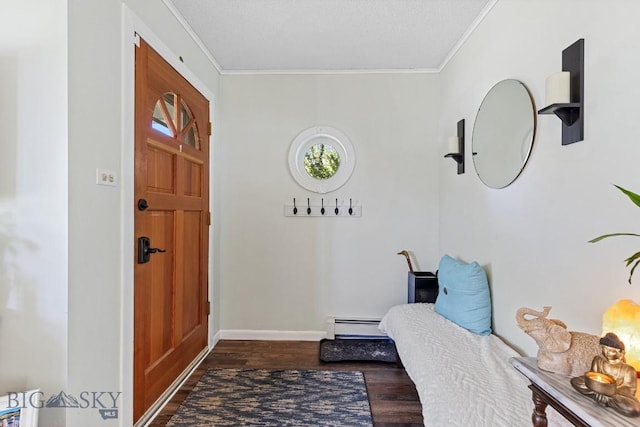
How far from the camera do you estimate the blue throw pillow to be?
182cm

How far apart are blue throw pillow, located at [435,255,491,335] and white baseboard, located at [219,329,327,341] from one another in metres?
1.22

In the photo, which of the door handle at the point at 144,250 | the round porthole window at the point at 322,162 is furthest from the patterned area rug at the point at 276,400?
the round porthole window at the point at 322,162

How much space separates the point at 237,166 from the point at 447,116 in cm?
187

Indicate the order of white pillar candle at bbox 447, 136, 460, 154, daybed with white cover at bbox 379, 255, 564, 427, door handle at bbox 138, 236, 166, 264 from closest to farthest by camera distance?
daybed with white cover at bbox 379, 255, 564, 427 → door handle at bbox 138, 236, 166, 264 → white pillar candle at bbox 447, 136, 460, 154

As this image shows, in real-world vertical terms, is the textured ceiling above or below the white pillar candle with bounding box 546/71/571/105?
above

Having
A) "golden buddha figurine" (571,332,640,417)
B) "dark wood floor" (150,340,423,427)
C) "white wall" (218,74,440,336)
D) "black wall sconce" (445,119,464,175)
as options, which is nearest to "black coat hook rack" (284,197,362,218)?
"white wall" (218,74,440,336)

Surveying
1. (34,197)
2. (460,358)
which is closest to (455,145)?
(460,358)

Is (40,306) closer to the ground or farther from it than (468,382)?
farther from it

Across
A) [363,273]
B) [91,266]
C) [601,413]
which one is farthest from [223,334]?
[601,413]

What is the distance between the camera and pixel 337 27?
84.0 inches

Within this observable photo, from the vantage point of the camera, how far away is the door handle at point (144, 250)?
1.63 meters

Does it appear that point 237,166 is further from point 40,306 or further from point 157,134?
point 40,306

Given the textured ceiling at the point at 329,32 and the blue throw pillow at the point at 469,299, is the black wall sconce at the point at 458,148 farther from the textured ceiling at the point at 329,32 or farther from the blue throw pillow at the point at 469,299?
the blue throw pillow at the point at 469,299

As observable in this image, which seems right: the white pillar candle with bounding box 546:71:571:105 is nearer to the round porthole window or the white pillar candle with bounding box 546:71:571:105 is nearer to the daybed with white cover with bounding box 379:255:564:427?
the daybed with white cover with bounding box 379:255:564:427
